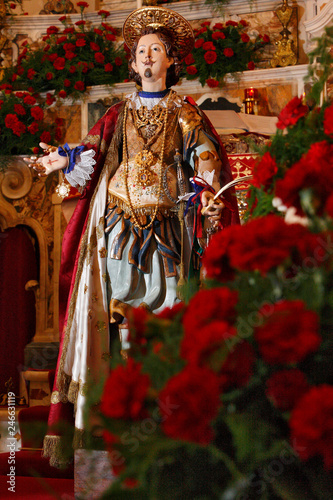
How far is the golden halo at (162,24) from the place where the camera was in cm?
284

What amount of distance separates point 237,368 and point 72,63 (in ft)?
14.2

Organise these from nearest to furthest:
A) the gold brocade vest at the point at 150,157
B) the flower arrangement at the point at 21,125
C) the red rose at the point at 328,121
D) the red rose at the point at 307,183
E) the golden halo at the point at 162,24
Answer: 1. the red rose at the point at 307,183
2. the red rose at the point at 328,121
3. the gold brocade vest at the point at 150,157
4. the golden halo at the point at 162,24
5. the flower arrangement at the point at 21,125

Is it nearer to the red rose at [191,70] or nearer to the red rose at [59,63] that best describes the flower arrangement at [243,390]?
the red rose at [191,70]

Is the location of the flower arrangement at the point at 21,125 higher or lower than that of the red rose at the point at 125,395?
higher

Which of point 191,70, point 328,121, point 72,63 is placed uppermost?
point 72,63

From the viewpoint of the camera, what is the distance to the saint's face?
107 inches

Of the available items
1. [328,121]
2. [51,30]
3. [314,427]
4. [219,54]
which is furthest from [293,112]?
[51,30]

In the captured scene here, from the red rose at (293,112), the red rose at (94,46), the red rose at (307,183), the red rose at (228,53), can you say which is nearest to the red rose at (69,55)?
the red rose at (94,46)

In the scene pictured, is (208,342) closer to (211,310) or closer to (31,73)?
(211,310)

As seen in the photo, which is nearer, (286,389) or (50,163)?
(286,389)

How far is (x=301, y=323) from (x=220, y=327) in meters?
0.08

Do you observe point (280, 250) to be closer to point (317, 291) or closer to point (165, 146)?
point (317, 291)

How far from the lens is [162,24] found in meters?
2.85

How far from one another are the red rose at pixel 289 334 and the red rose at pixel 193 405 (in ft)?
0.22
